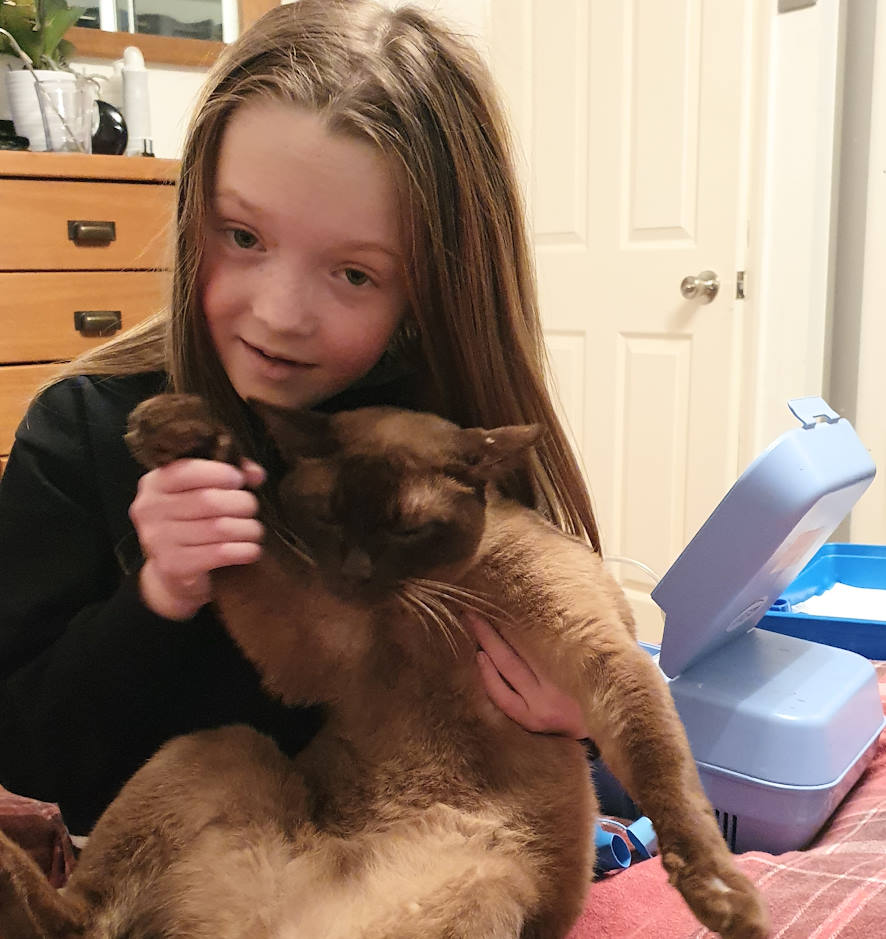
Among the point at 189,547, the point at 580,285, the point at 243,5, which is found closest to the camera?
the point at 189,547

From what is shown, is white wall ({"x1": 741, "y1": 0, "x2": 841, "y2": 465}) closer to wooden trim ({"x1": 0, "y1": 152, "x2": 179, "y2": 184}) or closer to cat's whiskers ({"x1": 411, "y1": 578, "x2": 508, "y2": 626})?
wooden trim ({"x1": 0, "y1": 152, "x2": 179, "y2": 184})

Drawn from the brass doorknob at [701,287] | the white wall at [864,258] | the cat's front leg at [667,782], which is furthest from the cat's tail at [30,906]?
the white wall at [864,258]

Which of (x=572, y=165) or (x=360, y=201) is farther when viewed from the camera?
(x=572, y=165)

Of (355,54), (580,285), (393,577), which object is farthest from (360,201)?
(580,285)

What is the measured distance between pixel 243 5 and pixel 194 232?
1.99 meters

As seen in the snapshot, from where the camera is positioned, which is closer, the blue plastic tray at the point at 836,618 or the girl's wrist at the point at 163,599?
the girl's wrist at the point at 163,599

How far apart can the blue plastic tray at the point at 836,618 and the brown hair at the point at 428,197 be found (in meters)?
0.72

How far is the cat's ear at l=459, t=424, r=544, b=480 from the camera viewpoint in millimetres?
812

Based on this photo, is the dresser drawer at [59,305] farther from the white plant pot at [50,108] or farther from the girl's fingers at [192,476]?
the girl's fingers at [192,476]

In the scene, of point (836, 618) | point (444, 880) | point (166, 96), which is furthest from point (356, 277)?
point (166, 96)

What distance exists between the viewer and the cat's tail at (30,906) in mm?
626

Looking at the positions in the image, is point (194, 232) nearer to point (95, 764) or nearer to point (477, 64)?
point (477, 64)

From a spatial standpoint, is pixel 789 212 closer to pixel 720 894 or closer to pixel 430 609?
pixel 430 609

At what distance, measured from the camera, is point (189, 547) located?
727 mm
